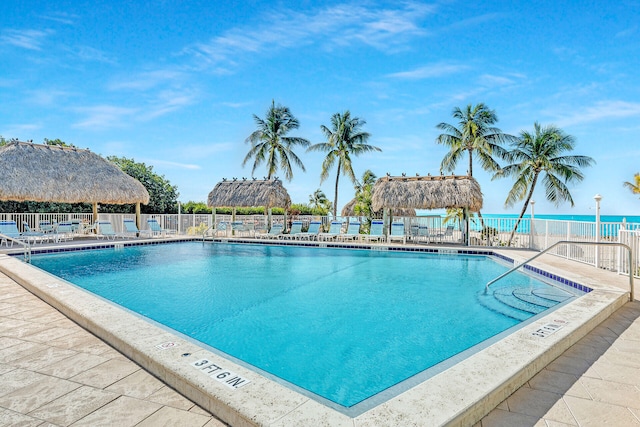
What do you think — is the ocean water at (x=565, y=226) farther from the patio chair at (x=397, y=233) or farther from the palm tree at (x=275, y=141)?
the palm tree at (x=275, y=141)

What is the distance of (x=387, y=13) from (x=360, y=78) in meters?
4.44

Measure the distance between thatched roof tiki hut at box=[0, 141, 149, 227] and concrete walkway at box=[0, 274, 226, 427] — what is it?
12510mm

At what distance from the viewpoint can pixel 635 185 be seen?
62.5 ft

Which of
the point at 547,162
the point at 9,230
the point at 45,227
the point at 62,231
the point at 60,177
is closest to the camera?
the point at 9,230

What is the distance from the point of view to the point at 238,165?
859 inches

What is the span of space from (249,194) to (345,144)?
695 centimetres

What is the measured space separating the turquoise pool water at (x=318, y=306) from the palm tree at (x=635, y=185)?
14.3 meters

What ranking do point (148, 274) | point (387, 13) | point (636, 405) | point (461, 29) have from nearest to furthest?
1. point (636, 405)
2. point (148, 274)
3. point (387, 13)
4. point (461, 29)

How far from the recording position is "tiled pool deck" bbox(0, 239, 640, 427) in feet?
6.47

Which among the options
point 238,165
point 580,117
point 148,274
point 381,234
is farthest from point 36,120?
point 580,117

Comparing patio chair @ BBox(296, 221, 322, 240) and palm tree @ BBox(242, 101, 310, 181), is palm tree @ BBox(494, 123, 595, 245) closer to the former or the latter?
patio chair @ BBox(296, 221, 322, 240)

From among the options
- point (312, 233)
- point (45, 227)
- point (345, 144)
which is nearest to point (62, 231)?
point (45, 227)

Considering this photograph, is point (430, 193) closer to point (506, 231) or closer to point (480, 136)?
point (506, 231)

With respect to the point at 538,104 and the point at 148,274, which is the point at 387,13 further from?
the point at 538,104
